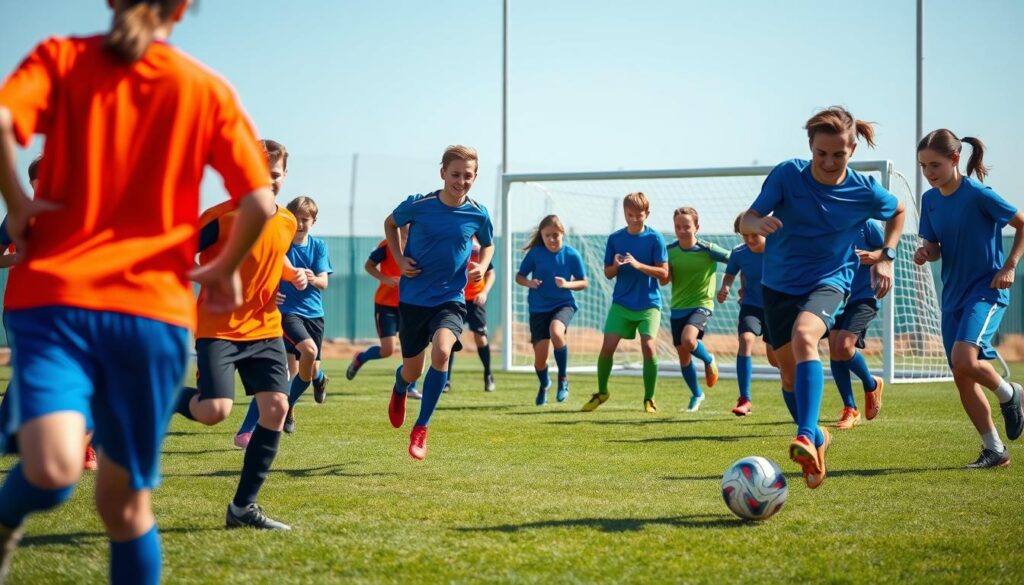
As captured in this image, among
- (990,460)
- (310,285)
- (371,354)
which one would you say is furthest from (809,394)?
(371,354)

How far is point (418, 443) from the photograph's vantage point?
723 cm

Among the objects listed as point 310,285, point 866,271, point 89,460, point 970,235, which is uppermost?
point 970,235

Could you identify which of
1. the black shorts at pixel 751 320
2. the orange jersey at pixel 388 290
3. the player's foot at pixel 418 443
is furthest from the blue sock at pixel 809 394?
the orange jersey at pixel 388 290

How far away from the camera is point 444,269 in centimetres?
764

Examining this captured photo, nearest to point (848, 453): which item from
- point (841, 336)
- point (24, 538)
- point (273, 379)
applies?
point (841, 336)

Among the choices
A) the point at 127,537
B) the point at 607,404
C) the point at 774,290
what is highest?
the point at 774,290

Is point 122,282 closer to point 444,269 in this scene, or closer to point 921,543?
point 921,543

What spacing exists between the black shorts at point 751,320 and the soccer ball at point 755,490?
5.79m

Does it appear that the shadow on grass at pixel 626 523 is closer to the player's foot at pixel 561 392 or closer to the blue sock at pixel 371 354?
the player's foot at pixel 561 392

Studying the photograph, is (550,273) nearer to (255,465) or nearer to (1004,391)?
(1004,391)

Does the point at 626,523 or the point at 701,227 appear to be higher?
the point at 701,227

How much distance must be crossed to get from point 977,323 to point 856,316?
1867 millimetres

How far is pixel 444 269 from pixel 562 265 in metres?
5.27

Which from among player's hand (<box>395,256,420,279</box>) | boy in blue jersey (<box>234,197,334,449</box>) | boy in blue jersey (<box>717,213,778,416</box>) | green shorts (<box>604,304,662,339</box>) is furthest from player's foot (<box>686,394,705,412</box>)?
player's hand (<box>395,256,420,279</box>)
